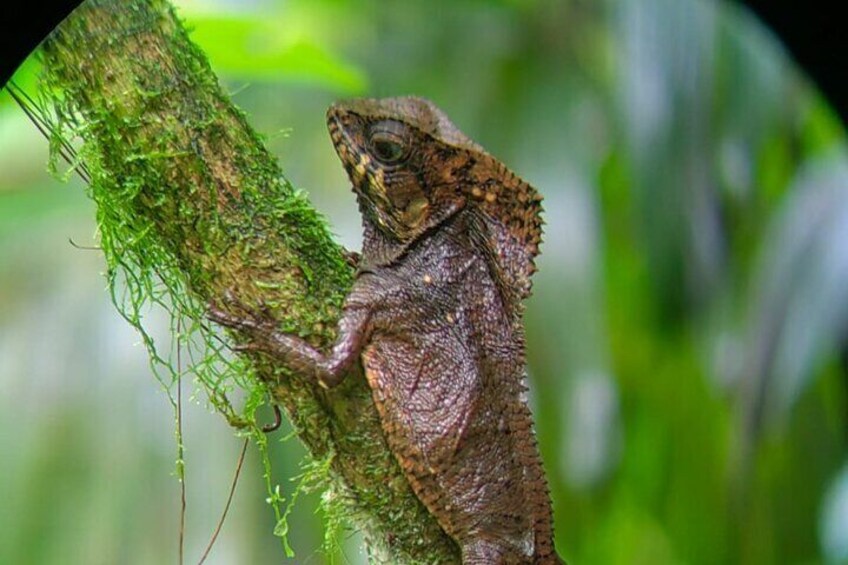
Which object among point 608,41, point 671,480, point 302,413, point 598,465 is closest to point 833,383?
point 671,480

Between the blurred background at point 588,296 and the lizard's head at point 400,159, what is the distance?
552 mm

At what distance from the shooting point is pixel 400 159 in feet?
8.62

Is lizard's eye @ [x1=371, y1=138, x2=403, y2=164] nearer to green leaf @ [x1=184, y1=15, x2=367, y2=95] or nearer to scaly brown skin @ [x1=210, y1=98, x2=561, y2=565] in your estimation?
scaly brown skin @ [x1=210, y1=98, x2=561, y2=565]

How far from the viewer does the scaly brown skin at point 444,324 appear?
234 centimetres

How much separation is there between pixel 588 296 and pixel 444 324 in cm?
178

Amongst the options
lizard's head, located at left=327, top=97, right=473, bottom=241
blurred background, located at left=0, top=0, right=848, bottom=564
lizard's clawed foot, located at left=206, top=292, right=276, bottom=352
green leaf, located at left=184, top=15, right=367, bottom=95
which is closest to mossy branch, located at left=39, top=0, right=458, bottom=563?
lizard's clawed foot, located at left=206, top=292, right=276, bottom=352

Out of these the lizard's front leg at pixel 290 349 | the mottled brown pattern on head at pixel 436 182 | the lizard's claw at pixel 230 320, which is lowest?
the lizard's front leg at pixel 290 349

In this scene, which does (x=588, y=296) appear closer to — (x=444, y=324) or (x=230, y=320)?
(x=444, y=324)

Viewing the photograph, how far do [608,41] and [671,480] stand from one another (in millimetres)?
2084

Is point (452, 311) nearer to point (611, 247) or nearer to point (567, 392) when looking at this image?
point (567, 392)

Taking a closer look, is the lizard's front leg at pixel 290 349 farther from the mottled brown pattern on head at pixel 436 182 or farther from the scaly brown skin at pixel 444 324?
the mottled brown pattern on head at pixel 436 182

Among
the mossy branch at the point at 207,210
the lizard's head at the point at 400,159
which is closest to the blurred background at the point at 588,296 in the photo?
the lizard's head at the point at 400,159

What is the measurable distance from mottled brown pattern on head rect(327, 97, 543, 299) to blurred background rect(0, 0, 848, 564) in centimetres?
57

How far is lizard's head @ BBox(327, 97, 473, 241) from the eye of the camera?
2.61m
